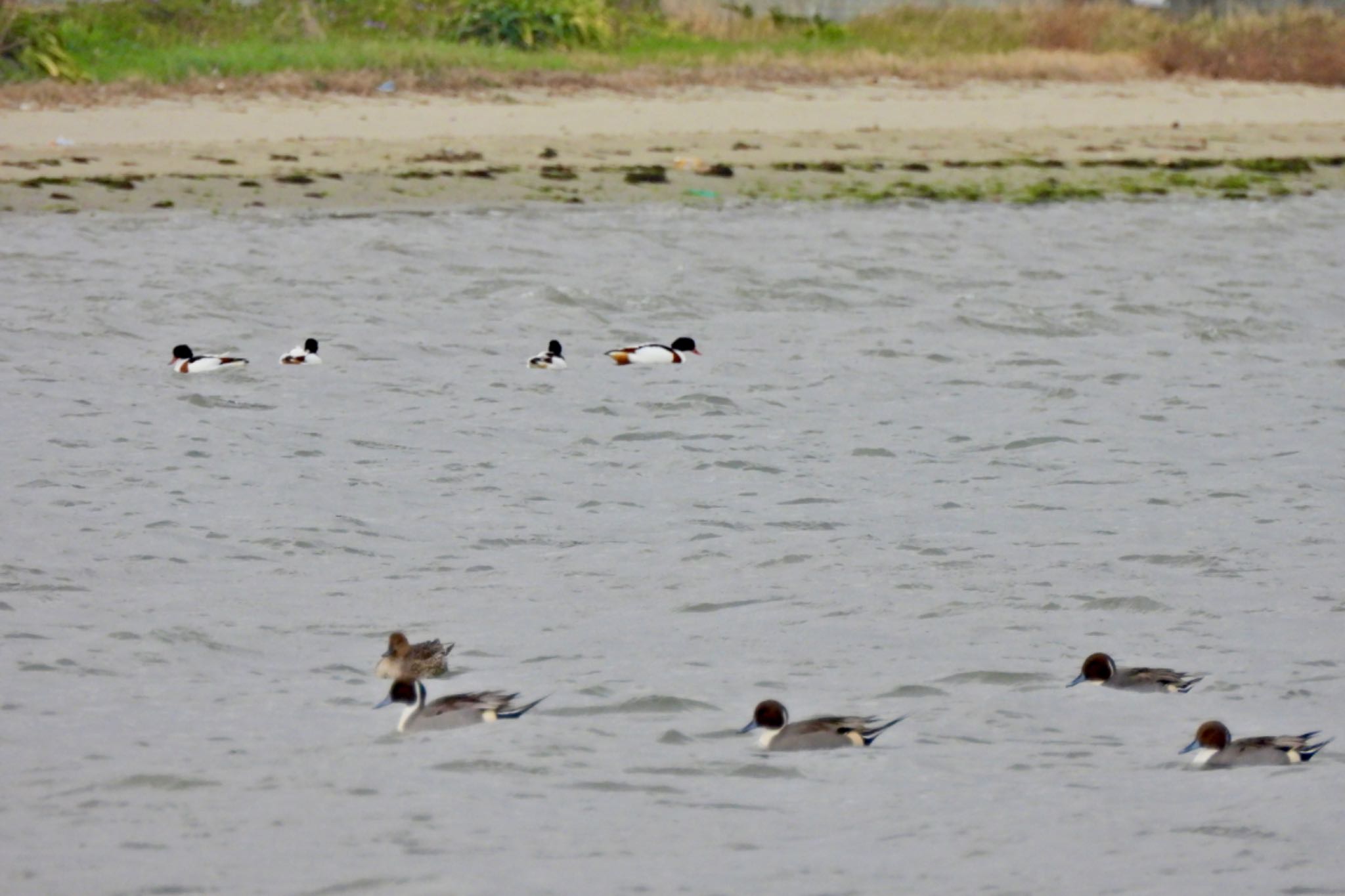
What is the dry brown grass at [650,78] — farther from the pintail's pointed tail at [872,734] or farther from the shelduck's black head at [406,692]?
the pintail's pointed tail at [872,734]

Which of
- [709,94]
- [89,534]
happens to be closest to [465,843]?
[89,534]

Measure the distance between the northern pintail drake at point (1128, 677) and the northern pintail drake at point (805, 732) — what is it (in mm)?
1033

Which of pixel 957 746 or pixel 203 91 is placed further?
pixel 203 91

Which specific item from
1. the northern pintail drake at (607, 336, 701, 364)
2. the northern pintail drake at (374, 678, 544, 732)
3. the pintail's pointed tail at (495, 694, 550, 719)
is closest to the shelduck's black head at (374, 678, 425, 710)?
the northern pintail drake at (374, 678, 544, 732)

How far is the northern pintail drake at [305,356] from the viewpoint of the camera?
1430 centimetres

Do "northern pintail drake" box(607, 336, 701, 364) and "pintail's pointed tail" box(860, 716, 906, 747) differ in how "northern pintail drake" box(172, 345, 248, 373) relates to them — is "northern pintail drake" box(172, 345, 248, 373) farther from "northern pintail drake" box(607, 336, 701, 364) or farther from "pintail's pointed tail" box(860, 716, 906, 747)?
"pintail's pointed tail" box(860, 716, 906, 747)

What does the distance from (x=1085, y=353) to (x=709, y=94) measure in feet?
37.0

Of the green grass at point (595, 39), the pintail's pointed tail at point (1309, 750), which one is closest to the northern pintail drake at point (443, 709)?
the pintail's pointed tail at point (1309, 750)

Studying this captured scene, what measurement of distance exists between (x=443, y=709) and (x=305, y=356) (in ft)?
24.0

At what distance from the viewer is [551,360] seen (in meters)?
14.4

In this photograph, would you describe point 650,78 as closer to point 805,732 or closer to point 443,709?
point 443,709

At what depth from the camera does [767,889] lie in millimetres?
5992

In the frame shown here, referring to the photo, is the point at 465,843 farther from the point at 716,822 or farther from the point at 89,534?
the point at 89,534

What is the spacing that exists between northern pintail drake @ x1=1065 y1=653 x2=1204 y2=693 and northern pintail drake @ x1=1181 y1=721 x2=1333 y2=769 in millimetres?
705
